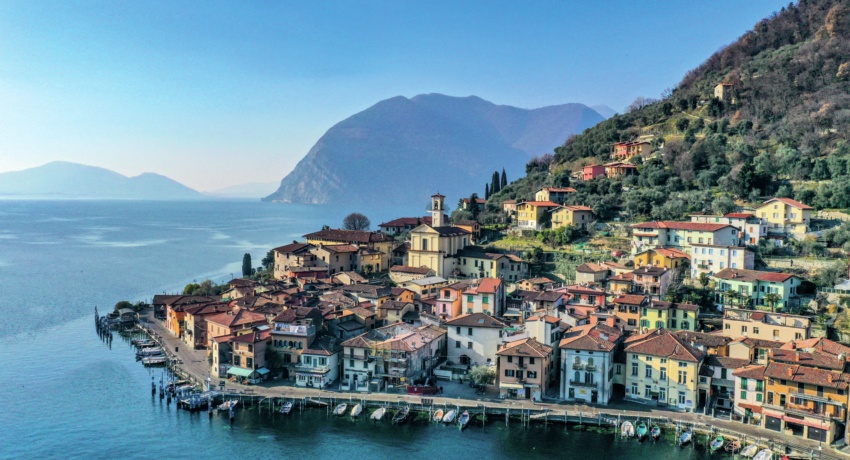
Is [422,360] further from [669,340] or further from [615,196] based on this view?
[615,196]

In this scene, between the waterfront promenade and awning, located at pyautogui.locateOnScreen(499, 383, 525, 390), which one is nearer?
the waterfront promenade

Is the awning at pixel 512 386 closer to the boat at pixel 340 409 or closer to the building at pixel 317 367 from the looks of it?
the boat at pixel 340 409

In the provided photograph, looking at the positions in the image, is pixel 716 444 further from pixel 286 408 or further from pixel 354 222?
pixel 354 222

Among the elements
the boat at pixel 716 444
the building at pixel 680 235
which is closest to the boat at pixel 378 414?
the boat at pixel 716 444

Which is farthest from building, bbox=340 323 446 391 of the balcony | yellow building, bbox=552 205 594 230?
yellow building, bbox=552 205 594 230

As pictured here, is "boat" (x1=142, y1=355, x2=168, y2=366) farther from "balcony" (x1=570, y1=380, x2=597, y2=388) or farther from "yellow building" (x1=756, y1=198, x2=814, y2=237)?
"yellow building" (x1=756, y1=198, x2=814, y2=237)

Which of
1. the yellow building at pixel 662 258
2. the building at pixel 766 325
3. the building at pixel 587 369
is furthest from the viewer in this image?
the yellow building at pixel 662 258

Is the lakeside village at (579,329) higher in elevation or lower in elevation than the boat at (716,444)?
higher
